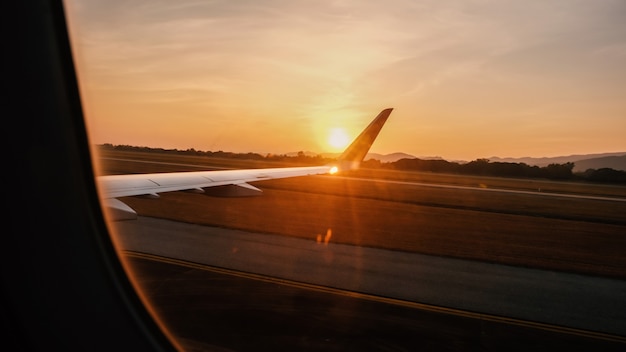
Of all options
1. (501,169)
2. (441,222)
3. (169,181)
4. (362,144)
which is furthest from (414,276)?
(501,169)

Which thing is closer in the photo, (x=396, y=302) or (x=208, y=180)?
(x=396, y=302)

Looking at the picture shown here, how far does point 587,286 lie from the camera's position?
27.1 feet

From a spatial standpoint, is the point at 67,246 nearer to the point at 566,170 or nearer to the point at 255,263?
the point at 255,263

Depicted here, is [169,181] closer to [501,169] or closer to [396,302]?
[396,302]

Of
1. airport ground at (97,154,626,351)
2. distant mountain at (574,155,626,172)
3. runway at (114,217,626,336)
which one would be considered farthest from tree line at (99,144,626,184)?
runway at (114,217,626,336)

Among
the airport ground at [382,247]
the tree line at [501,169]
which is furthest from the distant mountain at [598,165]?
the airport ground at [382,247]

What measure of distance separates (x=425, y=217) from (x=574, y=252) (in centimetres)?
480

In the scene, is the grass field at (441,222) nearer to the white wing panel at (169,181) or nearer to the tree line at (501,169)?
the white wing panel at (169,181)

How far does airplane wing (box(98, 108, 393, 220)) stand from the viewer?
5.56 meters

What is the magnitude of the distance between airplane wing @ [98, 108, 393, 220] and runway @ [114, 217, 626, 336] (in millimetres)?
685

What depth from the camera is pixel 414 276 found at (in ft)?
26.8

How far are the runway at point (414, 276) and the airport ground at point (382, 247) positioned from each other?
53 cm

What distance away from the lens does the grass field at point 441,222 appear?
10633mm

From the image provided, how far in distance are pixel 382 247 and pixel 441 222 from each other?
4.51 meters
